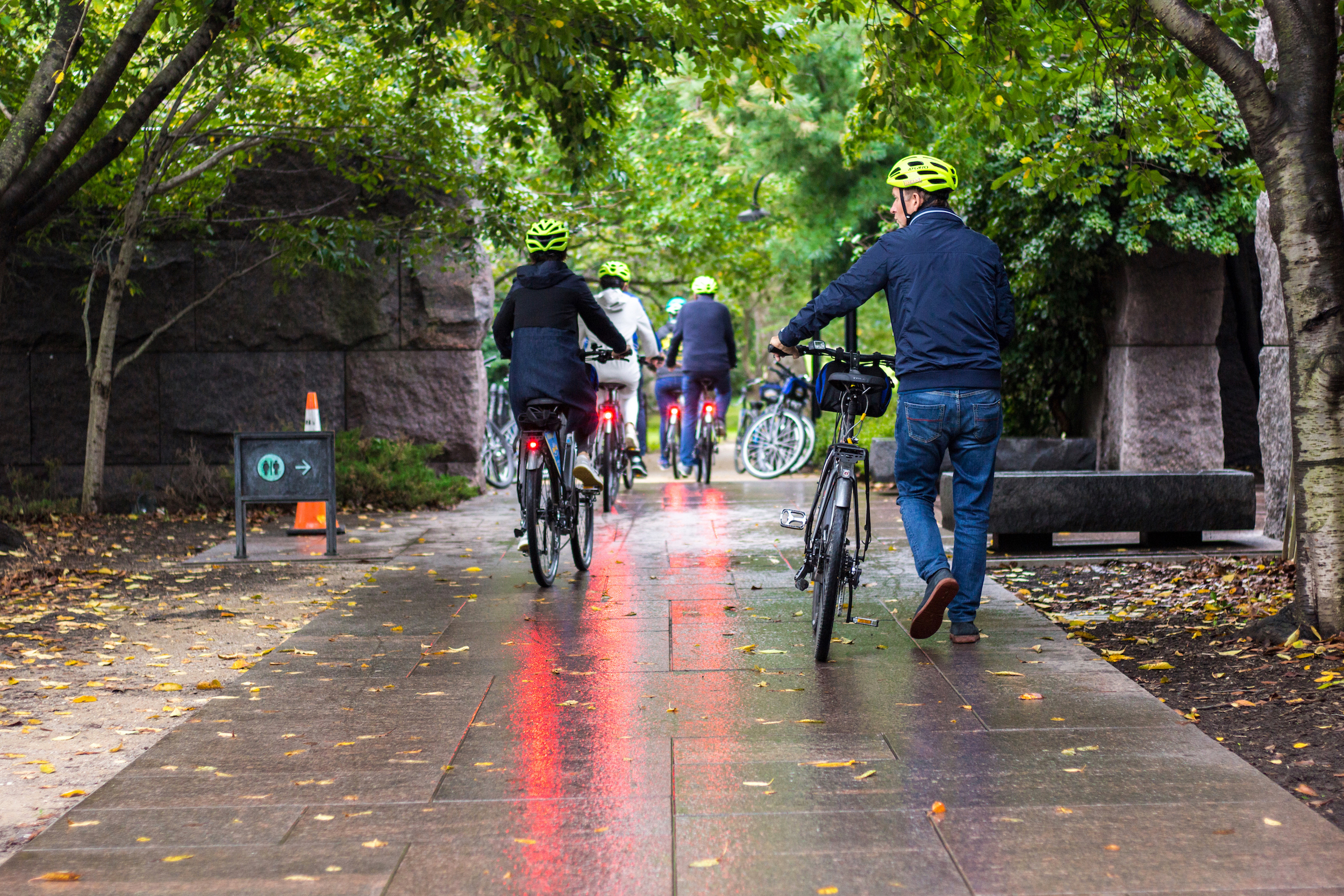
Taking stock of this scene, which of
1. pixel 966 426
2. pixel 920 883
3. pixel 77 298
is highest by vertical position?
pixel 77 298

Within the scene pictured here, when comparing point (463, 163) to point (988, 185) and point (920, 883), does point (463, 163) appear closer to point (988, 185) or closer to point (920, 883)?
point (988, 185)

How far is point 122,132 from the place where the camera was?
8711 mm

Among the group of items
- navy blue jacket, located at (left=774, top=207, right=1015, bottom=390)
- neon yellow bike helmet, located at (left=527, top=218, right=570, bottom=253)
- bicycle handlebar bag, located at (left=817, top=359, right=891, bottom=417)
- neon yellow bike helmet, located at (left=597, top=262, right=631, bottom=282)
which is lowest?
bicycle handlebar bag, located at (left=817, top=359, right=891, bottom=417)

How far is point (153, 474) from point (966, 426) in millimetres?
9370

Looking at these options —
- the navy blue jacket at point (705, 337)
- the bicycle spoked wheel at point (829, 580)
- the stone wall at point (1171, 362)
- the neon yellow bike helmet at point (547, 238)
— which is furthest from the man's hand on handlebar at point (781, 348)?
the navy blue jacket at point (705, 337)

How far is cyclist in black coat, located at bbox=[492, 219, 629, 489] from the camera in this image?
7203mm

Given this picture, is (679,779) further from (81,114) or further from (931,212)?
(81,114)

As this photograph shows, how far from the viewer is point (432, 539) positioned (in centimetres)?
959

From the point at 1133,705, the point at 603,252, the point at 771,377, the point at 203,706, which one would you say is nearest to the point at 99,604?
the point at 203,706

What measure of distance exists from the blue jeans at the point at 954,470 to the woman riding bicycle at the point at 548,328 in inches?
86.9

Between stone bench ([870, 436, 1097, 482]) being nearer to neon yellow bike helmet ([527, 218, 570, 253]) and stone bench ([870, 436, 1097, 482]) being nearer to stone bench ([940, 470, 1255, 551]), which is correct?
stone bench ([940, 470, 1255, 551])

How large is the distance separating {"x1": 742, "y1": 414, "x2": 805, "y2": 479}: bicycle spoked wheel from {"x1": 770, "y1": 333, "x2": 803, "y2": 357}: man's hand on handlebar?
9.86 meters

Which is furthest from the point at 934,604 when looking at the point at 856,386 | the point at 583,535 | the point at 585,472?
the point at 583,535

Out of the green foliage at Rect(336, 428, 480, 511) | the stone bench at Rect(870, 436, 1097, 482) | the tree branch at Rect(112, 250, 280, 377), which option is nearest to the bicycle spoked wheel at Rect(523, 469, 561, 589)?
the stone bench at Rect(870, 436, 1097, 482)
